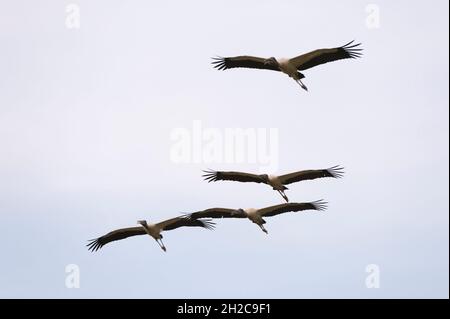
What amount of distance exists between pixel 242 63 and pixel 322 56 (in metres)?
3.29

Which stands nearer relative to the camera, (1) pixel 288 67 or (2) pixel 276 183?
(1) pixel 288 67

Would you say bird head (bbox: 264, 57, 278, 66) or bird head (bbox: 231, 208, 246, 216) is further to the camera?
bird head (bbox: 231, 208, 246, 216)

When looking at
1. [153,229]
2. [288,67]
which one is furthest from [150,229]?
[288,67]

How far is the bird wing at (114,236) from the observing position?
178 ft

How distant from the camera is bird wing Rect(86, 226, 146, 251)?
178ft

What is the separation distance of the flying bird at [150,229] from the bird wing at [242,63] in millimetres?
6101

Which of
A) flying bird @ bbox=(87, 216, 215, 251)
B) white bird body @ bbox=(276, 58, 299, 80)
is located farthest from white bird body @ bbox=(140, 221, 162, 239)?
white bird body @ bbox=(276, 58, 299, 80)

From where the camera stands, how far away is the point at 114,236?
54.8m

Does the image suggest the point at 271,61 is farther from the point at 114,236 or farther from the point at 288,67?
the point at 114,236

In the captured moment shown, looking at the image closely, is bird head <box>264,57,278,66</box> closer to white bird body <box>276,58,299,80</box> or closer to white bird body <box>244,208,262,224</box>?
white bird body <box>276,58,299,80</box>

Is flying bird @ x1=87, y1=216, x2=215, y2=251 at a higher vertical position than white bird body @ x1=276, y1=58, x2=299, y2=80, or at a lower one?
lower

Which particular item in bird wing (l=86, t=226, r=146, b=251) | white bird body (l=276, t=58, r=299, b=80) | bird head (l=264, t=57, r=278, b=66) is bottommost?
bird wing (l=86, t=226, r=146, b=251)
